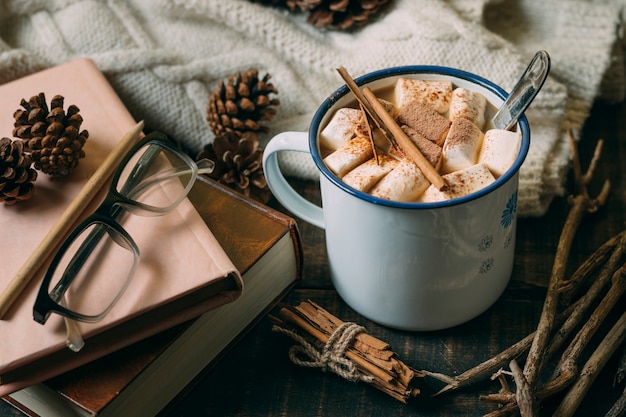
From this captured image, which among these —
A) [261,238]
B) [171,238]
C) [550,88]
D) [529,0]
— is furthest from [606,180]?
[171,238]

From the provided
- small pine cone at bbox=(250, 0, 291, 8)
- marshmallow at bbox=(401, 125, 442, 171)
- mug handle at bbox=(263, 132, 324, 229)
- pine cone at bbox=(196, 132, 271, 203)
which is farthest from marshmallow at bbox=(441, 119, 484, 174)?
small pine cone at bbox=(250, 0, 291, 8)

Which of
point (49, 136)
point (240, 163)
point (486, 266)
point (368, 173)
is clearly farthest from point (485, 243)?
point (49, 136)

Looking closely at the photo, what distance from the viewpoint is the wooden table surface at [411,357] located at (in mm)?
787

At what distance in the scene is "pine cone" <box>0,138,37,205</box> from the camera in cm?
80

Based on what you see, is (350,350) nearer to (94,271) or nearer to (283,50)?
(94,271)

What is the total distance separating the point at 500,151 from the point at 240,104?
372mm

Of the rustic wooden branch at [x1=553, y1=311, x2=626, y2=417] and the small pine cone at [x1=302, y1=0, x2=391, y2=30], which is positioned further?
the small pine cone at [x1=302, y1=0, x2=391, y2=30]

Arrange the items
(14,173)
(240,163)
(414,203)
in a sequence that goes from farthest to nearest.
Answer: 1. (240,163)
2. (14,173)
3. (414,203)

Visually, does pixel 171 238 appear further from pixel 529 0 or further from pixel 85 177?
pixel 529 0

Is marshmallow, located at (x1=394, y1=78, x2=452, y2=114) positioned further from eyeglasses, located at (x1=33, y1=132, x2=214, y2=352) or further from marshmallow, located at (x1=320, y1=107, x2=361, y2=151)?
eyeglasses, located at (x1=33, y1=132, x2=214, y2=352)

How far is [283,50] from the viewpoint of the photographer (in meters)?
1.03

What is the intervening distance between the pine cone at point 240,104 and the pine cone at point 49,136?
196 mm

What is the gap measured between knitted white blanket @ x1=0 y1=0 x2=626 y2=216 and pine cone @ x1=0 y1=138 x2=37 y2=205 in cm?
23

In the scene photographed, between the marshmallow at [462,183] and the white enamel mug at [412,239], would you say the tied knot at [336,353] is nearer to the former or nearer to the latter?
the white enamel mug at [412,239]
